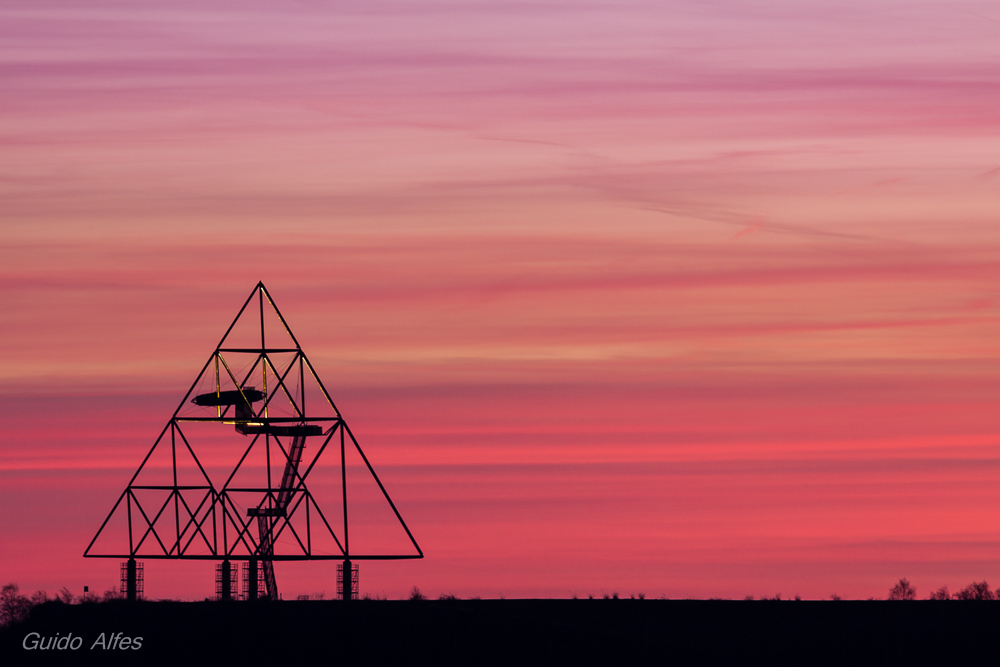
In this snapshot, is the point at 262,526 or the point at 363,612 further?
the point at 262,526

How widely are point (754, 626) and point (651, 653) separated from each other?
4536mm

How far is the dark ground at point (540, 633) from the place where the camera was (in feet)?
228

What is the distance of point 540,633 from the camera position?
71.8 meters

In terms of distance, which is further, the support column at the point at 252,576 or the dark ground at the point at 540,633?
the support column at the point at 252,576

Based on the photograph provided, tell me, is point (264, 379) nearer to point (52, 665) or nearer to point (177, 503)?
point (177, 503)

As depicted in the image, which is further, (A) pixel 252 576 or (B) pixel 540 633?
(A) pixel 252 576

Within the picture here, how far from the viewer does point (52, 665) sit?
72.1 m

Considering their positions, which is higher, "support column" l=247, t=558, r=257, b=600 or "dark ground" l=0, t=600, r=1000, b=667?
"support column" l=247, t=558, r=257, b=600

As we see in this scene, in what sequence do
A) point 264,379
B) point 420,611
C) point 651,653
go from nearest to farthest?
1. point 651,653
2. point 420,611
3. point 264,379

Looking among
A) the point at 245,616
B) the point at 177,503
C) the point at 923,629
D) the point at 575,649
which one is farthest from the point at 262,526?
the point at 923,629

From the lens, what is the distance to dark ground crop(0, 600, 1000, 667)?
69.6 metres

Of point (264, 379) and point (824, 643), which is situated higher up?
point (264, 379)

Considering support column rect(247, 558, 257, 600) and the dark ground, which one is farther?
support column rect(247, 558, 257, 600)

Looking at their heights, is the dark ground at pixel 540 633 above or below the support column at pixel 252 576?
below
